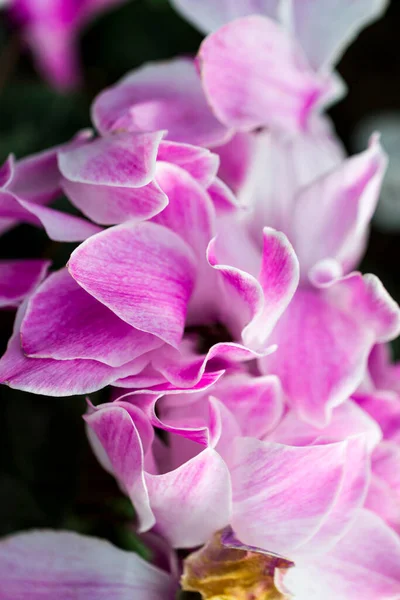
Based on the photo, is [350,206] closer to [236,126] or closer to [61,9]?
[236,126]

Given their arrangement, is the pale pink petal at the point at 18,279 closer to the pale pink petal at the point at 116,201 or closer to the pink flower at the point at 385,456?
the pale pink petal at the point at 116,201

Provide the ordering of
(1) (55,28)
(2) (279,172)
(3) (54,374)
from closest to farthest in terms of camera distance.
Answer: (3) (54,374) < (2) (279,172) < (1) (55,28)

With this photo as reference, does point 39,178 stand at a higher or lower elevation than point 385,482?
higher

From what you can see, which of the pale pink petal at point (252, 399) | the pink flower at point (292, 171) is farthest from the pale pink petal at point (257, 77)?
the pale pink petal at point (252, 399)

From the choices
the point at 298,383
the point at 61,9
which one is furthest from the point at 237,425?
the point at 61,9

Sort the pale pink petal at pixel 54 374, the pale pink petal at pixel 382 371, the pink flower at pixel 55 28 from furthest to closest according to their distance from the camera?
the pink flower at pixel 55 28 < the pale pink petal at pixel 382 371 < the pale pink petal at pixel 54 374

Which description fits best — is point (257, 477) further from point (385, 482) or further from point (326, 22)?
point (326, 22)

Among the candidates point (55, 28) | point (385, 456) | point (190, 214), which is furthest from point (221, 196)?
point (55, 28)

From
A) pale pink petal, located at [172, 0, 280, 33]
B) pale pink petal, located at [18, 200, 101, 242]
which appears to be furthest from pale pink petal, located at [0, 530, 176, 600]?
pale pink petal, located at [172, 0, 280, 33]
